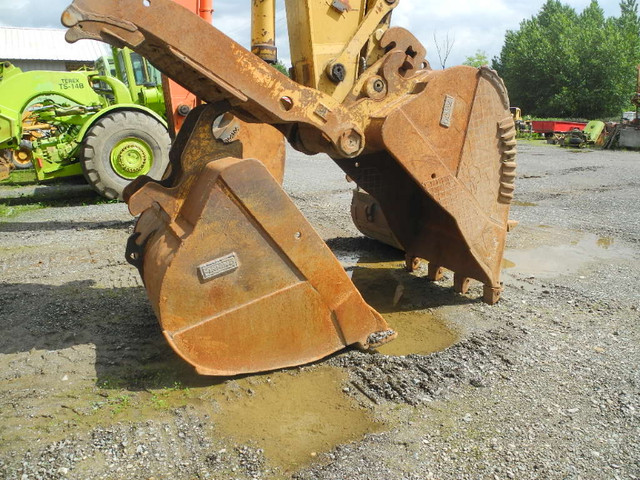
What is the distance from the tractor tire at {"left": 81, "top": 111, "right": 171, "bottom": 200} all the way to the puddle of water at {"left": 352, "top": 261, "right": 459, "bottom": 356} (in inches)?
197

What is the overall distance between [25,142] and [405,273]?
11551 mm

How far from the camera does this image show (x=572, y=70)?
3994cm

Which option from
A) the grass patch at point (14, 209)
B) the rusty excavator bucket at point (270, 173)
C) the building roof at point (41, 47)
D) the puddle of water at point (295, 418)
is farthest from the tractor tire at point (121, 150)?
the building roof at point (41, 47)

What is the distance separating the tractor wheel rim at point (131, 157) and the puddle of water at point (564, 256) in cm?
587

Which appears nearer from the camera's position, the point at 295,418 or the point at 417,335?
the point at 295,418

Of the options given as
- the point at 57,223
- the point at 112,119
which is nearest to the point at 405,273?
the point at 57,223

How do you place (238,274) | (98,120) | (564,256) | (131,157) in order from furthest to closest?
(131,157) < (98,120) < (564,256) < (238,274)

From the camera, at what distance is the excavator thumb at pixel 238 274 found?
2.94m

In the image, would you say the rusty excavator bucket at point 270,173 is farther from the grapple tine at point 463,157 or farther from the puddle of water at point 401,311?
the puddle of water at point 401,311

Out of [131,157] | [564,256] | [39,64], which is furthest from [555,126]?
[39,64]

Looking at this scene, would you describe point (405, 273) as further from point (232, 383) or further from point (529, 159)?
point (529, 159)

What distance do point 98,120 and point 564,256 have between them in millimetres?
6998

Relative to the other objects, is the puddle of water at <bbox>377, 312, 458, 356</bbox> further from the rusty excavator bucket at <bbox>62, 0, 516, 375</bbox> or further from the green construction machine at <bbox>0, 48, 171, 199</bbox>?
the green construction machine at <bbox>0, 48, 171, 199</bbox>

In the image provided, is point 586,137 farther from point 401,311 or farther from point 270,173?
point 270,173
